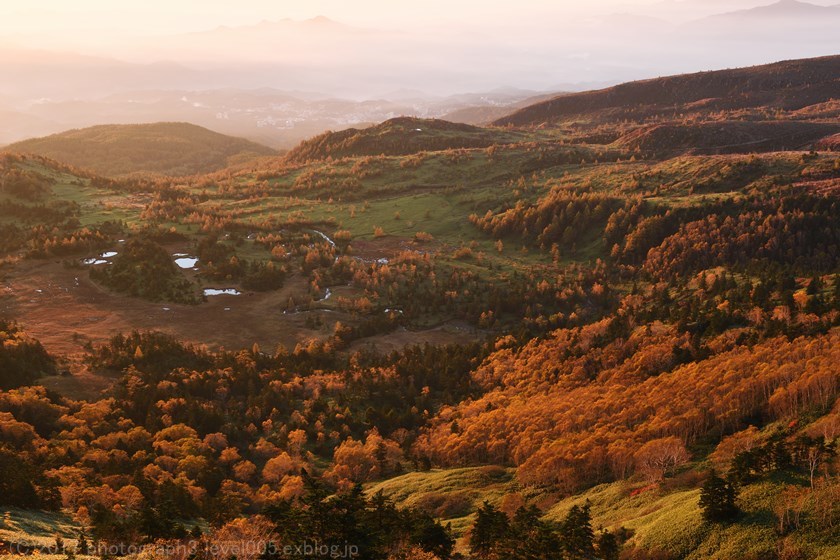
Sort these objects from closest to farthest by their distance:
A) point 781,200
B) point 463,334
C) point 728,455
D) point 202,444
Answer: point 728,455, point 202,444, point 463,334, point 781,200

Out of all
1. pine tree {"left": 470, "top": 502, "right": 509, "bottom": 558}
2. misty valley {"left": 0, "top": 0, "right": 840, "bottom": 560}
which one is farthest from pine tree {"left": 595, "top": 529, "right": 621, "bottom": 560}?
pine tree {"left": 470, "top": 502, "right": 509, "bottom": 558}

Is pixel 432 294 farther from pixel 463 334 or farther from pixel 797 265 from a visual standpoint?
pixel 797 265

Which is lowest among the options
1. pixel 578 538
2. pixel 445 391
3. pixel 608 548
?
pixel 445 391

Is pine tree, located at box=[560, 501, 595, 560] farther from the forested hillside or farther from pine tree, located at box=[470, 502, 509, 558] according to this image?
pine tree, located at box=[470, 502, 509, 558]

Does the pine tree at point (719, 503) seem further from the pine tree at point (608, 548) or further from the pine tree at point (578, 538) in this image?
the pine tree at point (578, 538)

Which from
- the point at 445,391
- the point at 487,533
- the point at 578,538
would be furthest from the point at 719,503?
the point at 445,391

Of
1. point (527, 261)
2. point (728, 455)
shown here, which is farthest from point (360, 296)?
point (728, 455)

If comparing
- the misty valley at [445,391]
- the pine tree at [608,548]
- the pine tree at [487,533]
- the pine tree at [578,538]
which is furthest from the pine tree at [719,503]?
the pine tree at [487,533]

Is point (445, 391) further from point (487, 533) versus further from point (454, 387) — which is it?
point (487, 533)
